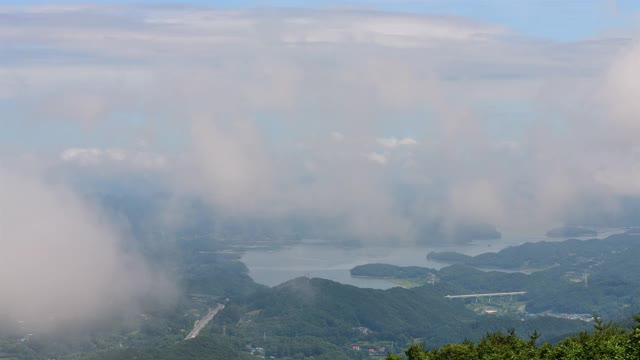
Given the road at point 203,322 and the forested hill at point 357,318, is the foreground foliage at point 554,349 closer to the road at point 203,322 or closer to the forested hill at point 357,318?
the forested hill at point 357,318

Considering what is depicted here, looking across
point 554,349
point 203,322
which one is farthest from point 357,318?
point 554,349

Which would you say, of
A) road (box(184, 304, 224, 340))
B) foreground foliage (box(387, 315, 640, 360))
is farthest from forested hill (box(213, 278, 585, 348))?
foreground foliage (box(387, 315, 640, 360))

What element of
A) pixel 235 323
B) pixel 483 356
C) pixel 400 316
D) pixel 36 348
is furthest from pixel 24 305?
pixel 483 356

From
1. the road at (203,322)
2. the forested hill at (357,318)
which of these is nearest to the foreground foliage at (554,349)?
the forested hill at (357,318)

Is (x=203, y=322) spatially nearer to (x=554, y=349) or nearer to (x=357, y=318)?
(x=357, y=318)

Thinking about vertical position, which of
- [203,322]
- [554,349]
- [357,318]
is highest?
[554,349]

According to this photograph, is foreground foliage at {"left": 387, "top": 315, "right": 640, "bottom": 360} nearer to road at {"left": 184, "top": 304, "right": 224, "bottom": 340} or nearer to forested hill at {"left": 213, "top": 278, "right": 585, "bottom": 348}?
forested hill at {"left": 213, "top": 278, "right": 585, "bottom": 348}
